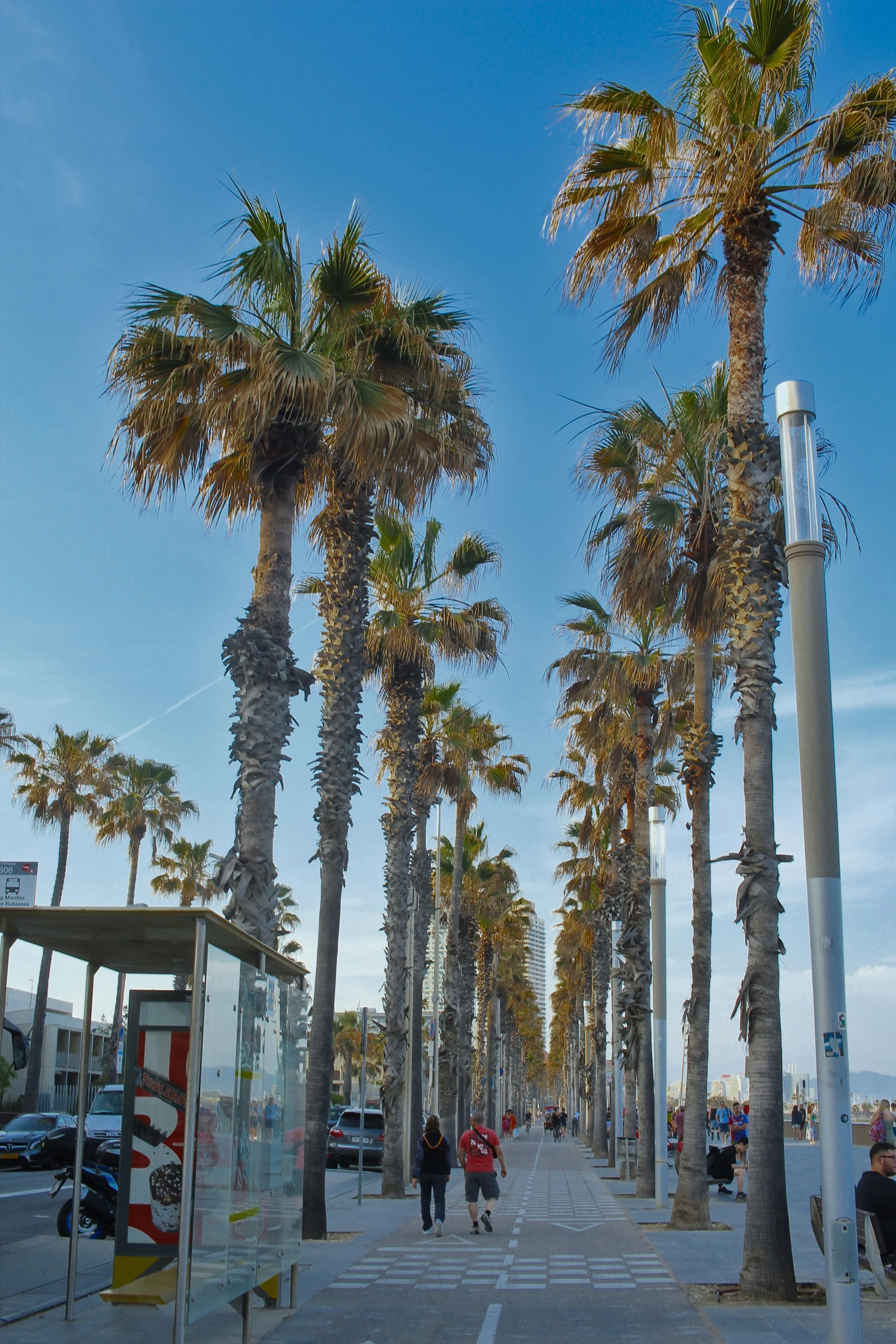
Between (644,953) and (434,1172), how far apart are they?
8866mm

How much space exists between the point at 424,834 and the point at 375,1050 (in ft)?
396

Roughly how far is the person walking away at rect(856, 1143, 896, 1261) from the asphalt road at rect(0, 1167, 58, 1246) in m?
10.1

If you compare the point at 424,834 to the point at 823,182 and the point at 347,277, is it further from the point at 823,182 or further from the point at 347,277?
the point at 823,182

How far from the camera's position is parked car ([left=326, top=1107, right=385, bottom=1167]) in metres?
32.5

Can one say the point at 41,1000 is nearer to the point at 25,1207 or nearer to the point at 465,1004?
the point at 465,1004

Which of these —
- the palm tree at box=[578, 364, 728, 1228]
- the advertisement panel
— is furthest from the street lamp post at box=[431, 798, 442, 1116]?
the advertisement panel

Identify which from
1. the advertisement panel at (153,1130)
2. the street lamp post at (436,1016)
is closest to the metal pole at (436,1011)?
the street lamp post at (436,1016)

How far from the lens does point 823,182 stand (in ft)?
37.8

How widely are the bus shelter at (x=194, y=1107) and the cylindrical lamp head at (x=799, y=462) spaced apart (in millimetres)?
4984

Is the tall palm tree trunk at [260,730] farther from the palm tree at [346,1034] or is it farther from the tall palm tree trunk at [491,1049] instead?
the palm tree at [346,1034]

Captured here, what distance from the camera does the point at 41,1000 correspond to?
41844mm

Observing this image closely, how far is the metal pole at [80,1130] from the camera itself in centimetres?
929

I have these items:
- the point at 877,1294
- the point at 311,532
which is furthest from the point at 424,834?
the point at 877,1294

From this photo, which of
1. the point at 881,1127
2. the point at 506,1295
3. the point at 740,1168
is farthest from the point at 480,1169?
the point at 881,1127
